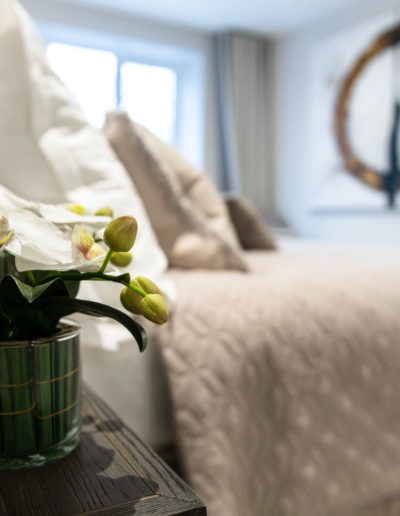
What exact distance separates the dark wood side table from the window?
3.84 meters

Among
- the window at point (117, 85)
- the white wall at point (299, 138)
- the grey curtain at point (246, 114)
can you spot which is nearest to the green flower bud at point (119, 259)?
the white wall at point (299, 138)

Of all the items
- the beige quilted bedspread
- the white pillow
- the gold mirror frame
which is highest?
the gold mirror frame

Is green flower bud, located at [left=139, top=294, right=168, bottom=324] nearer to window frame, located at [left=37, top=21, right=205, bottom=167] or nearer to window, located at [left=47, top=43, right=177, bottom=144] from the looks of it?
window, located at [left=47, top=43, right=177, bottom=144]

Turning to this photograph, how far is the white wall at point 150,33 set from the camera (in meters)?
3.88

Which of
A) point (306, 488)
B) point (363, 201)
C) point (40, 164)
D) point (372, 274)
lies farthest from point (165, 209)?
point (363, 201)

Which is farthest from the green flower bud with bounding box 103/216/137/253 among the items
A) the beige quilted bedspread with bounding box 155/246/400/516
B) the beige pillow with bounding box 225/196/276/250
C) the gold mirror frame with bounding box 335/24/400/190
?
the gold mirror frame with bounding box 335/24/400/190

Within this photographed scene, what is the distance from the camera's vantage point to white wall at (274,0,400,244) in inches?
157

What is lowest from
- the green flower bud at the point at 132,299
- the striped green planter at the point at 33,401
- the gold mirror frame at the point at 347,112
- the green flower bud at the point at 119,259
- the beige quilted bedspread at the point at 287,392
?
the beige quilted bedspread at the point at 287,392

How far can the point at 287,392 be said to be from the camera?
39.0 inches

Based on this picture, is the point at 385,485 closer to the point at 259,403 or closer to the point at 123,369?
the point at 259,403

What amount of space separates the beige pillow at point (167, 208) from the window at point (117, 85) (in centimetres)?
301

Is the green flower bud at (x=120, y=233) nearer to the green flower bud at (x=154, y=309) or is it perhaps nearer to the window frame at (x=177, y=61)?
the green flower bud at (x=154, y=309)

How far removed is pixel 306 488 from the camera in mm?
997

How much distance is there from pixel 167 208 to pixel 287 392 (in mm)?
527
